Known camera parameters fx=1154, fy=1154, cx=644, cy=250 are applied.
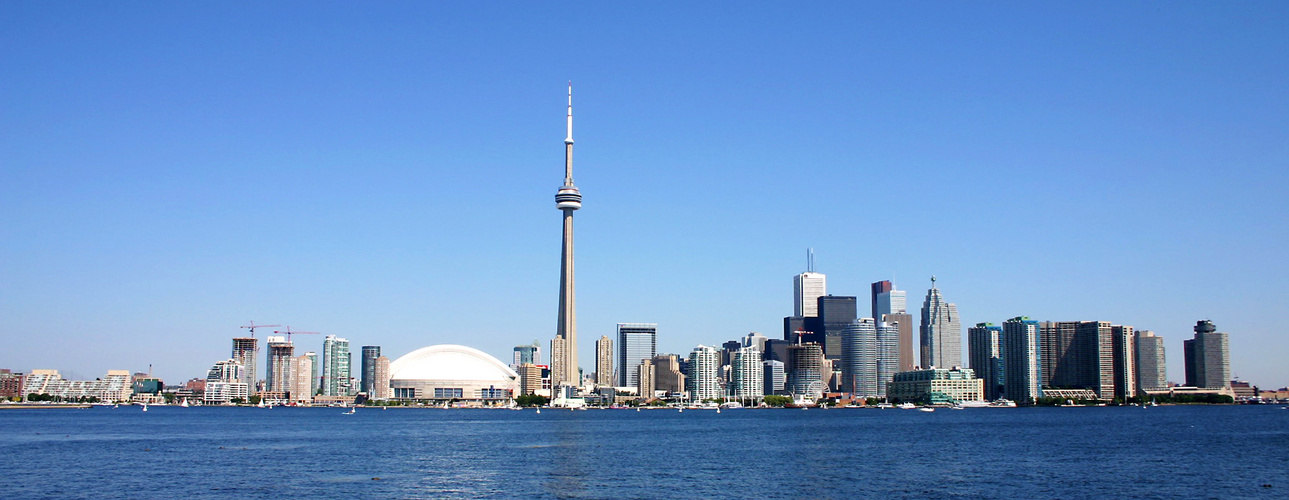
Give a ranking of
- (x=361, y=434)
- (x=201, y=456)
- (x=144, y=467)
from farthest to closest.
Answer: (x=361, y=434) → (x=201, y=456) → (x=144, y=467)

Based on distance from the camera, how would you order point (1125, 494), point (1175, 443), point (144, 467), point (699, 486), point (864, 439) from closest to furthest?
point (1125, 494), point (699, 486), point (144, 467), point (1175, 443), point (864, 439)

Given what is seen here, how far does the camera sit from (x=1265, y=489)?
58500 millimetres

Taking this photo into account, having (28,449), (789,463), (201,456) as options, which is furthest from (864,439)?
(28,449)

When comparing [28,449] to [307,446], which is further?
[307,446]

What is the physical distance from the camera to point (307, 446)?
97.8 metres

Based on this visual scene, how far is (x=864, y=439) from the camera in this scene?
4245 inches

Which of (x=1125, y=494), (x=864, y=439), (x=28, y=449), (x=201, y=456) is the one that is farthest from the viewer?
(x=864, y=439)

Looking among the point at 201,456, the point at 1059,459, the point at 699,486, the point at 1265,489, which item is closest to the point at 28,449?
the point at 201,456

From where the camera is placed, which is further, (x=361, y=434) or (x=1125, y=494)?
(x=361, y=434)

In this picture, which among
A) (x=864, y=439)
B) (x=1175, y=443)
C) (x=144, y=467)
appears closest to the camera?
(x=144, y=467)

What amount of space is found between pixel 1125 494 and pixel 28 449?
3144 inches

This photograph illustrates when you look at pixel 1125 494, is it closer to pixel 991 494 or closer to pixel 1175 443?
pixel 991 494

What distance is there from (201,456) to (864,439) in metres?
58.0

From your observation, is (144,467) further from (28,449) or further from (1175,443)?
(1175,443)
